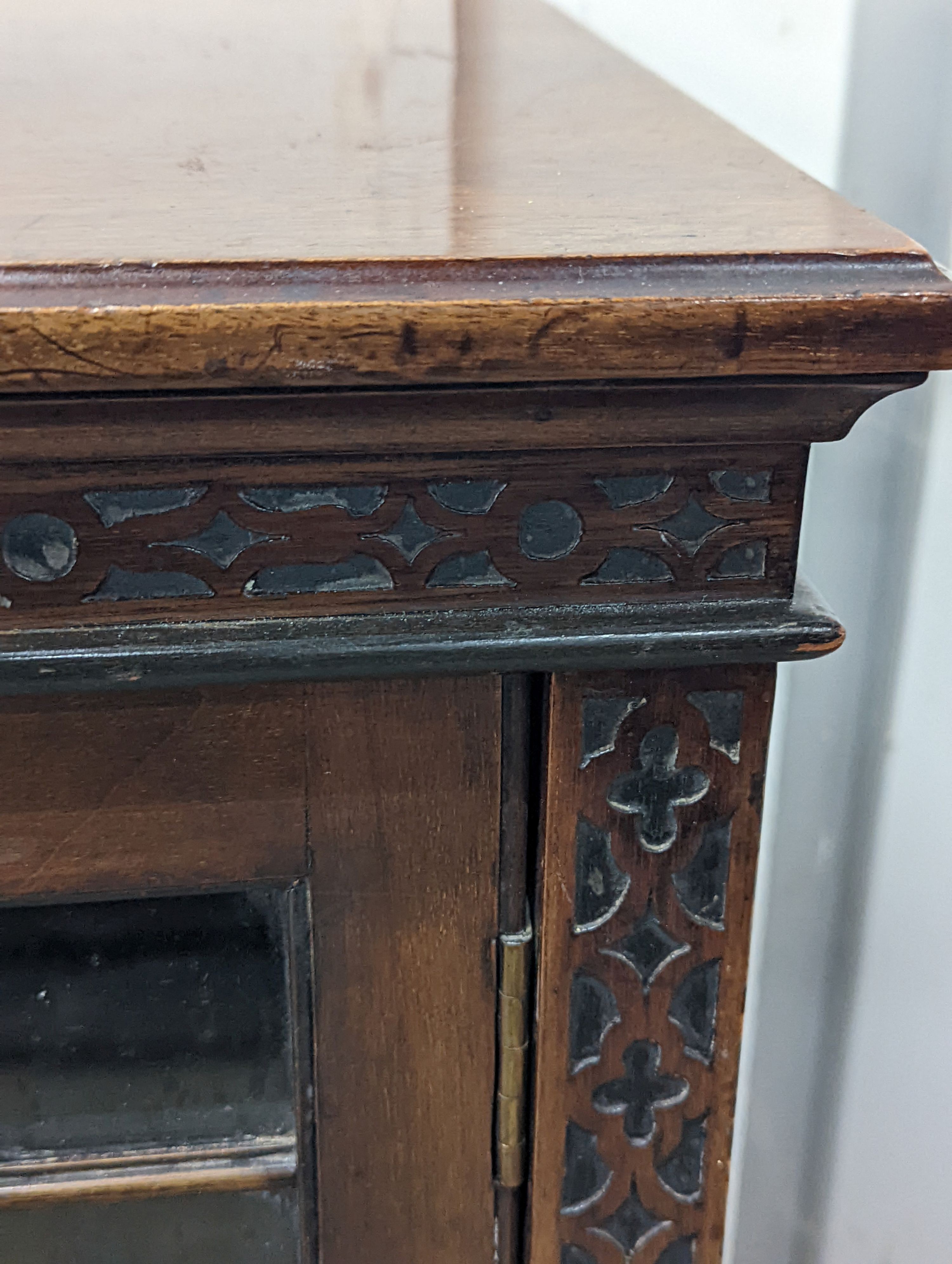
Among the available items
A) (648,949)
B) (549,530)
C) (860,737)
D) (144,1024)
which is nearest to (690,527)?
(549,530)

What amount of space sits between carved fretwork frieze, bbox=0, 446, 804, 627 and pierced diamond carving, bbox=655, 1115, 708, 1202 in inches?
8.0

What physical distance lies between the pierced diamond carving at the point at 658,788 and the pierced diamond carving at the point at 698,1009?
6 cm

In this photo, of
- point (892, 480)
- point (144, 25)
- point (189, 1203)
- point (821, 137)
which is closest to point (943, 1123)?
point (892, 480)

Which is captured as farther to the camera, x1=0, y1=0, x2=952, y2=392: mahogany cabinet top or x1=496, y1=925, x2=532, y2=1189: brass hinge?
x1=496, y1=925, x2=532, y2=1189: brass hinge

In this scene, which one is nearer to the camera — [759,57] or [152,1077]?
[152,1077]

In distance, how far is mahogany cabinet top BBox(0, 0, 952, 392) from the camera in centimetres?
27

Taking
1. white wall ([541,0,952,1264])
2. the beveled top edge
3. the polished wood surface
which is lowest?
white wall ([541,0,952,1264])

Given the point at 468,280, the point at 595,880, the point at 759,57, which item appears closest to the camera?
the point at 468,280

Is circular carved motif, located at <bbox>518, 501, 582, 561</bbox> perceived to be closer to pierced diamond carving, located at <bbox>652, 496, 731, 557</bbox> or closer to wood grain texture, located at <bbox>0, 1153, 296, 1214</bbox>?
pierced diamond carving, located at <bbox>652, 496, 731, 557</bbox>

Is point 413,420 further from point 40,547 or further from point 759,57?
point 759,57

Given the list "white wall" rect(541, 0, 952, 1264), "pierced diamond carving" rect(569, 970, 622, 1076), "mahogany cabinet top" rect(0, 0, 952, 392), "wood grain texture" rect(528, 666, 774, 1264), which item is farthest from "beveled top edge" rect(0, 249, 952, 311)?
"white wall" rect(541, 0, 952, 1264)

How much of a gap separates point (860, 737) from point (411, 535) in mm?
521

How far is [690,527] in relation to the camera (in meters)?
0.34

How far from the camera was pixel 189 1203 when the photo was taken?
427 millimetres
